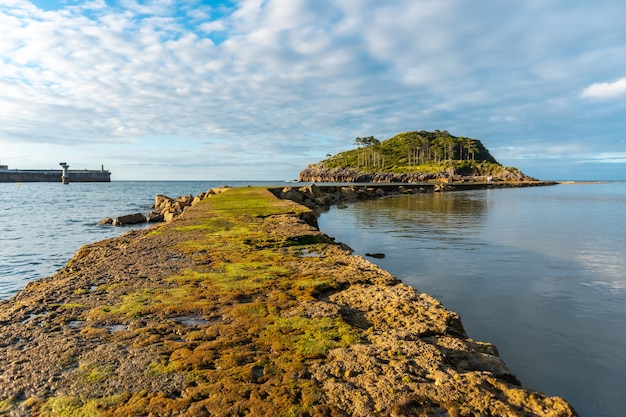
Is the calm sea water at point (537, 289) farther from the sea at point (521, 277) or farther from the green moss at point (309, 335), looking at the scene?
the green moss at point (309, 335)

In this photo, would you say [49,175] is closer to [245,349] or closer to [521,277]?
[521,277]

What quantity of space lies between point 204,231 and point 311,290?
9209 mm

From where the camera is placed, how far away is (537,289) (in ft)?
38.0

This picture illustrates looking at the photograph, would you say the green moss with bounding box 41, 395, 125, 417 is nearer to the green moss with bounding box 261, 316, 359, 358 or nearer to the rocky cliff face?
the green moss with bounding box 261, 316, 359, 358

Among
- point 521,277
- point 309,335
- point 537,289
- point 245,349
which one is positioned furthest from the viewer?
point 521,277

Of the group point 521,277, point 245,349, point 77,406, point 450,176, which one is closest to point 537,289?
point 521,277

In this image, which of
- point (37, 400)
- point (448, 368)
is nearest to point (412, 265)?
point (448, 368)

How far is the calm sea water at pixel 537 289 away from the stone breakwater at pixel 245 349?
76.4 inches

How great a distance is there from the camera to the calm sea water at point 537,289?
21.8ft

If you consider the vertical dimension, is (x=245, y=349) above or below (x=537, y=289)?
above

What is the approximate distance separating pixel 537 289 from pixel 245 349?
9942mm

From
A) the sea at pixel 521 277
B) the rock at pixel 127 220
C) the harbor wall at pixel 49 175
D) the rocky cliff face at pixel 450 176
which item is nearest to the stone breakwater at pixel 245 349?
the sea at pixel 521 277

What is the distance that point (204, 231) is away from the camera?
52.3 ft

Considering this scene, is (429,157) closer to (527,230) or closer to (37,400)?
(527,230)
